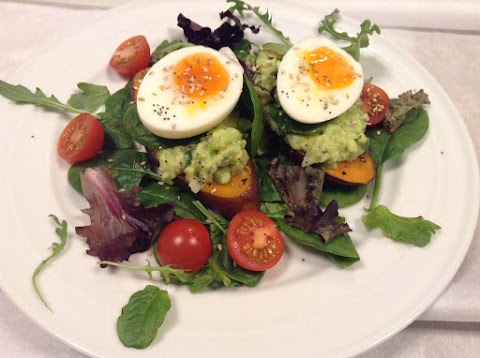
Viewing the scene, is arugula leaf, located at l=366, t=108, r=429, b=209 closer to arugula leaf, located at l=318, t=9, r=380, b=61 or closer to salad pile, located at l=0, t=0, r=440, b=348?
salad pile, located at l=0, t=0, r=440, b=348

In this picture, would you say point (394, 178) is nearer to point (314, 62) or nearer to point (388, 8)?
point (314, 62)

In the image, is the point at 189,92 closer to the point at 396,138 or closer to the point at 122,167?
the point at 122,167

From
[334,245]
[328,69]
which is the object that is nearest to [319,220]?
[334,245]

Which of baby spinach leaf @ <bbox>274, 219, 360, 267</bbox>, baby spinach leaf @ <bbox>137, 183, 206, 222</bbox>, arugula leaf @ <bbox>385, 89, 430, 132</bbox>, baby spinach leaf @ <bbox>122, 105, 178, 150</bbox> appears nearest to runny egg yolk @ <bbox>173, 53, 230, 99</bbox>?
baby spinach leaf @ <bbox>122, 105, 178, 150</bbox>

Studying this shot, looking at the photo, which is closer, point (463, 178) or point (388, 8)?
point (463, 178)

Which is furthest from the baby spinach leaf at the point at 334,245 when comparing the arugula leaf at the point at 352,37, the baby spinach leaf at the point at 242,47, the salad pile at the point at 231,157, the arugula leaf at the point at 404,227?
the baby spinach leaf at the point at 242,47

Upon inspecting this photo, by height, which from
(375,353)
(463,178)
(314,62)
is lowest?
(375,353)

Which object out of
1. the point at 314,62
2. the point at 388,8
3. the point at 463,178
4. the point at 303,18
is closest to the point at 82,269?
Result: the point at 314,62
